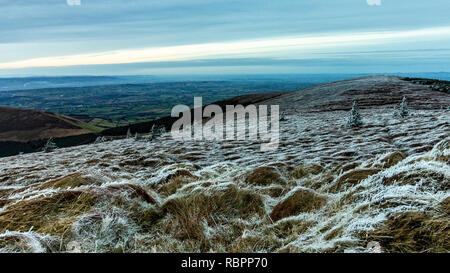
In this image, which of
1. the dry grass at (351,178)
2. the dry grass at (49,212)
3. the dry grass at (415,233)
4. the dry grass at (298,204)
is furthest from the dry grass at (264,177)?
the dry grass at (49,212)

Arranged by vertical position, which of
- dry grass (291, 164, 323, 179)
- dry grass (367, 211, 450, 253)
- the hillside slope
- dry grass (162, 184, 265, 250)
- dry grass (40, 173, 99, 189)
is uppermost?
dry grass (367, 211, 450, 253)

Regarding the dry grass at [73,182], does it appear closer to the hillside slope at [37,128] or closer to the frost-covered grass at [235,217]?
the frost-covered grass at [235,217]

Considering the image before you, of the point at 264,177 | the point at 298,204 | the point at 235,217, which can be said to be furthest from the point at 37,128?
the point at 298,204

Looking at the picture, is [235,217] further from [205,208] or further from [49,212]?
[49,212]

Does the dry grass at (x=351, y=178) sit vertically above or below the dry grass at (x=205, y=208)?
above

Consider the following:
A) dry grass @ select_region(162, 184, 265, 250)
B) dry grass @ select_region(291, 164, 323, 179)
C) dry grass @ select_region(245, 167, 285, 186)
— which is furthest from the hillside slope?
dry grass @ select_region(162, 184, 265, 250)

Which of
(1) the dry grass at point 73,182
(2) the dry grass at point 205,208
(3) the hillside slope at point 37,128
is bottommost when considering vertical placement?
(3) the hillside slope at point 37,128

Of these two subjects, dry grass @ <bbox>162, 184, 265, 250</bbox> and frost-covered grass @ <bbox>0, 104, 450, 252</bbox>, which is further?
dry grass @ <bbox>162, 184, 265, 250</bbox>

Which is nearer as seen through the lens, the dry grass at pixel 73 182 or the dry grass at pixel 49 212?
the dry grass at pixel 49 212

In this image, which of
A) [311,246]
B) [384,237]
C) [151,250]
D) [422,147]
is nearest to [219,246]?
[151,250]

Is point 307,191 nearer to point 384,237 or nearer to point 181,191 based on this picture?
point 384,237

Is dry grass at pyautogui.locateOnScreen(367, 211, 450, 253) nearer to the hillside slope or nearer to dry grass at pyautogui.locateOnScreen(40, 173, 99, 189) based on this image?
dry grass at pyautogui.locateOnScreen(40, 173, 99, 189)

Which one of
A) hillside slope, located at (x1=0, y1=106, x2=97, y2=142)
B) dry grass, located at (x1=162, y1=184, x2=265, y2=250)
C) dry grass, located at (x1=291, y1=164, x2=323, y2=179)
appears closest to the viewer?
dry grass, located at (x1=162, y1=184, x2=265, y2=250)

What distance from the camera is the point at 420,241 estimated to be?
9.16 feet
